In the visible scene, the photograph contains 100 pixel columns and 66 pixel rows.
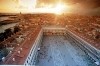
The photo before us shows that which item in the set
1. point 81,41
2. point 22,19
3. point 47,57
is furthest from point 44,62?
point 22,19

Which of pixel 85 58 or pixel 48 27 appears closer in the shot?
pixel 85 58

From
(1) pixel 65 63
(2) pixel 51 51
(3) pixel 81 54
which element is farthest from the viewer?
(2) pixel 51 51

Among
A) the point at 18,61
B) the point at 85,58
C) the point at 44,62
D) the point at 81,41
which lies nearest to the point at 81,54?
the point at 85,58

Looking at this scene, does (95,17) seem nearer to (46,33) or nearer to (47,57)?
(46,33)

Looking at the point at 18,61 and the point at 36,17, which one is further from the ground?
the point at 18,61

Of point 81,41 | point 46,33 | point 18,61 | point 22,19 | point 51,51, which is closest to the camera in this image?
point 18,61

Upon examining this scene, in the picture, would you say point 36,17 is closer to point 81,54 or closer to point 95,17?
point 95,17

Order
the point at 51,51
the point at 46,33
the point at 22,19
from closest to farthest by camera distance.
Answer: the point at 51,51 < the point at 46,33 < the point at 22,19

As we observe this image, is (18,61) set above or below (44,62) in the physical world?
above

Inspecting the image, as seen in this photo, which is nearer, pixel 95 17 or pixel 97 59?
pixel 97 59
